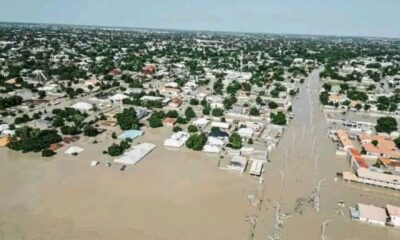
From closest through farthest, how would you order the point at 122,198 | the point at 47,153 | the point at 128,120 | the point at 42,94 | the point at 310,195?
the point at 122,198 < the point at 310,195 < the point at 47,153 < the point at 128,120 < the point at 42,94

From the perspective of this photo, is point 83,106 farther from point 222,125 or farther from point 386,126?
point 386,126

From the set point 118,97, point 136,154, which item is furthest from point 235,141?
point 118,97

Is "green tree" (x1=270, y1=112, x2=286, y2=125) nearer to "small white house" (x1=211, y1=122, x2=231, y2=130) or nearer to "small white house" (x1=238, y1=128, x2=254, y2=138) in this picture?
"small white house" (x1=238, y1=128, x2=254, y2=138)

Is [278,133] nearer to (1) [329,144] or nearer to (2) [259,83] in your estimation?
(1) [329,144]

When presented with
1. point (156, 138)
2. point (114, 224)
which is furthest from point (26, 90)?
point (114, 224)

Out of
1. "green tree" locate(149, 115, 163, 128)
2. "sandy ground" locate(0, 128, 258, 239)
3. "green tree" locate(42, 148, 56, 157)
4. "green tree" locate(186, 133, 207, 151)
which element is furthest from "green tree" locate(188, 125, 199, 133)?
"green tree" locate(42, 148, 56, 157)

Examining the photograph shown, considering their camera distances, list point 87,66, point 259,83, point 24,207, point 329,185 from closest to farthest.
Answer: point 24,207, point 329,185, point 259,83, point 87,66
